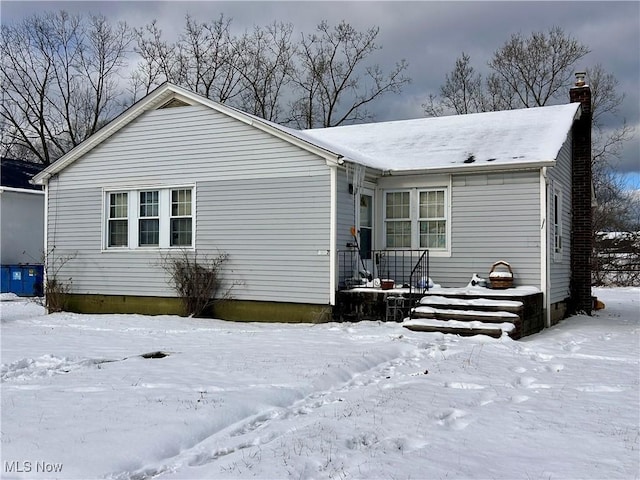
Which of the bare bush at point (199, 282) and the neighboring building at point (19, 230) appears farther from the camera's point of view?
the neighboring building at point (19, 230)

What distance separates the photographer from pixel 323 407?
230 inches

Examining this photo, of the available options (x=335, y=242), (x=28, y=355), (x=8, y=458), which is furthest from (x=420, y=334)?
(x=8, y=458)

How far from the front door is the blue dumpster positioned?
1209 cm

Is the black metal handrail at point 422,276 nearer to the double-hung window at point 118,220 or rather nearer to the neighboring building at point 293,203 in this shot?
the neighboring building at point 293,203

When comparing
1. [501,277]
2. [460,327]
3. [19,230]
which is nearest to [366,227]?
[501,277]

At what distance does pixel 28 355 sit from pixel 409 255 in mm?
7794

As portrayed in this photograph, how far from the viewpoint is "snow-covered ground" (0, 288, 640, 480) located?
4285mm

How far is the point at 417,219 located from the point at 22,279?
14064 mm

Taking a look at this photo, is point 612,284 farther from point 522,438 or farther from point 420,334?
point 522,438

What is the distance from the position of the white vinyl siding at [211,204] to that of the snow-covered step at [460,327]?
2187 mm

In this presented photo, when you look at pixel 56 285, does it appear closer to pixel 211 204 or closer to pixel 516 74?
pixel 211 204

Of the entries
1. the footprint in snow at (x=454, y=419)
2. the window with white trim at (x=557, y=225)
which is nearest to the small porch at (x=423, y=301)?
the window with white trim at (x=557, y=225)

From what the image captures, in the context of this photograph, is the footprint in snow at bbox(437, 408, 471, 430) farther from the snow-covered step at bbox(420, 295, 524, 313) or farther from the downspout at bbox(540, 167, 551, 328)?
the downspout at bbox(540, 167, 551, 328)

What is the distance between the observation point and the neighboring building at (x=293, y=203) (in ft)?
39.8
